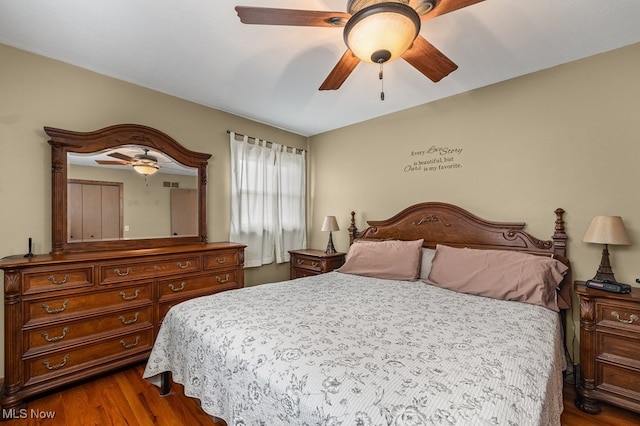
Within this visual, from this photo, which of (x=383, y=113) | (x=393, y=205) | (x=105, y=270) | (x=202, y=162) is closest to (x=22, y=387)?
(x=105, y=270)

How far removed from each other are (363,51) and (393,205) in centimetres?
224

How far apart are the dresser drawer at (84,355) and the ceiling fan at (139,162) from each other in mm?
1492

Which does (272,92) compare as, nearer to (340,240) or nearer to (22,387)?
(340,240)

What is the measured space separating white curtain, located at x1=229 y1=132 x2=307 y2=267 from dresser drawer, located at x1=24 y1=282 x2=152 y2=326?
1.23 m

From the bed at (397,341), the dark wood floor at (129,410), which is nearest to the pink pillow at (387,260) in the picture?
the bed at (397,341)

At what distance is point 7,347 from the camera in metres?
1.83

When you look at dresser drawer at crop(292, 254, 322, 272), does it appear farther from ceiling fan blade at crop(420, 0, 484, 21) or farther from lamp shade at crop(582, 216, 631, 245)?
ceiling fan blade at crop(420, 0, 484, 21)

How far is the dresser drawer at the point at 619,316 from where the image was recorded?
→ 1.82 meters

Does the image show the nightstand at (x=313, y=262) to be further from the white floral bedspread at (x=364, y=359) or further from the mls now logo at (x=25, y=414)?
the mls now logo at (x=25, y=414)

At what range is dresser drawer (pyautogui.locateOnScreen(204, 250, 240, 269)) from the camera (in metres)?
2.84

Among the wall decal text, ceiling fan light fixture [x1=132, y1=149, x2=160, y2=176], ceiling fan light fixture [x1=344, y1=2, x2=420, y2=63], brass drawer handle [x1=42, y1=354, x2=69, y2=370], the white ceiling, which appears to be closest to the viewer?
ceiling fan light fixture [x1=344, y1=2, x2=420, y2=63]

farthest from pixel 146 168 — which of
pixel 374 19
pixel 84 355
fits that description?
pixel 374 19

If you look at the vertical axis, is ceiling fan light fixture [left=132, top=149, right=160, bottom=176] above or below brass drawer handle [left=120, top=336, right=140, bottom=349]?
above

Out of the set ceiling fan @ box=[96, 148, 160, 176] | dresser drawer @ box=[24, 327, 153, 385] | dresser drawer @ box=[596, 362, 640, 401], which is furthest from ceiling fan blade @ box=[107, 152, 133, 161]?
dresser drawer @ box=[596, 362, 640, 401]
